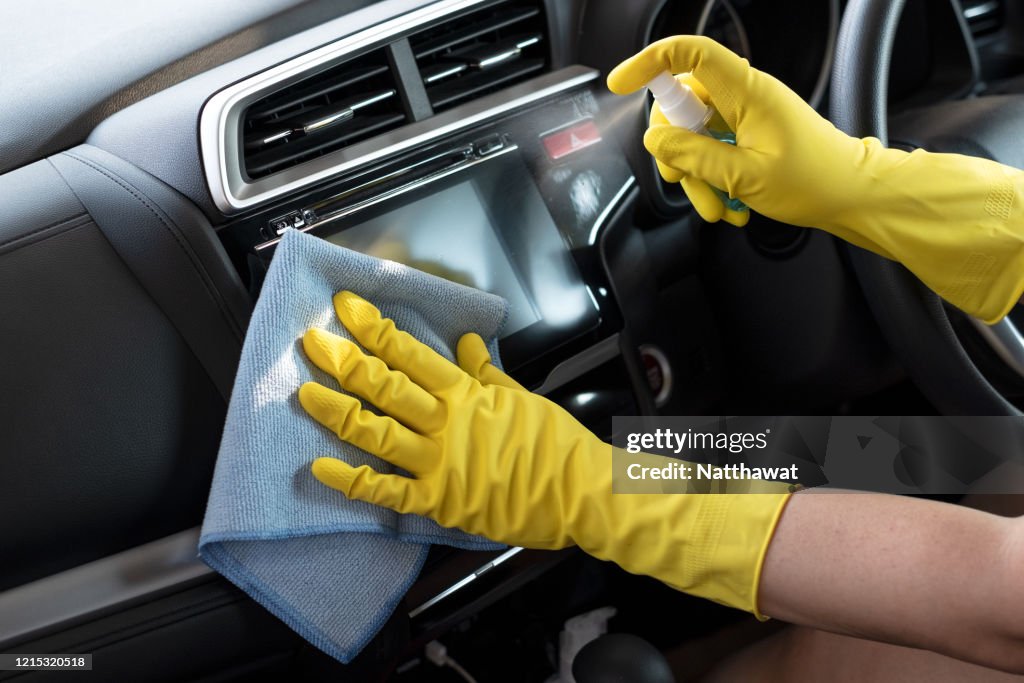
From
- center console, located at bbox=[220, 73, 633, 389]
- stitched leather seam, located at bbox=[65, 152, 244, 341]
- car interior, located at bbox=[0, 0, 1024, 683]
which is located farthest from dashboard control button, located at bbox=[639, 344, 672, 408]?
stitched leather seam, located at bbox=[65, 152, 244, 341]

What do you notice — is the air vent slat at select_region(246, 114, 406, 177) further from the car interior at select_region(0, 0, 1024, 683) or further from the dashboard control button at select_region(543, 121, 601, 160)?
the dashboard control button at select_region(543, 121, 601, 160)

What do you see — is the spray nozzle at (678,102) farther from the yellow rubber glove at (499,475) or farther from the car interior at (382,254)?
the yellow rubber glove at (499,475)

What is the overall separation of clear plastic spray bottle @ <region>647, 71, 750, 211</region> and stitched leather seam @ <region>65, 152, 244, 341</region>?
435 mm

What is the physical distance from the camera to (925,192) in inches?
33.5

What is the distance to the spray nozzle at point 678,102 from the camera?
0.78 m

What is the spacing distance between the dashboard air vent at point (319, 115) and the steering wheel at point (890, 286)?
0.45 m

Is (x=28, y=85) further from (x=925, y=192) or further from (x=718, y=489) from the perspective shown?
(x=925, y=192)

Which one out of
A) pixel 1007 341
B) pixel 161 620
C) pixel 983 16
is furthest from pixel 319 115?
pixel 983 16

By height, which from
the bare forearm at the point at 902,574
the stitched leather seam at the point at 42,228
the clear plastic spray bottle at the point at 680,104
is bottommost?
the bare forearm at the point at 902,574

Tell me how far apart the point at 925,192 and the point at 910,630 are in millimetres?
413

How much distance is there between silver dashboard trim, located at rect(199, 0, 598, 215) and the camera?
2.70ft

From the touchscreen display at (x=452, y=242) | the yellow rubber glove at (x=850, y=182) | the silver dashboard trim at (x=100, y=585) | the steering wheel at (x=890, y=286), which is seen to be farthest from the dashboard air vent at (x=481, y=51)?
the silver dashboard trim at (x=100, y=585)

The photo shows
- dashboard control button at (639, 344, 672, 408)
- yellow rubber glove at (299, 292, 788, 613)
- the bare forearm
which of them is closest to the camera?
the bare forearm

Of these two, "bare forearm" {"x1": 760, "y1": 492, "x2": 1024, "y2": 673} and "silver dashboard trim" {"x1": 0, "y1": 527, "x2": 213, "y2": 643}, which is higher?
"silver dashboard trim" {"x1": 0, "y1": 527, "x2": 213, "y2": 643}
